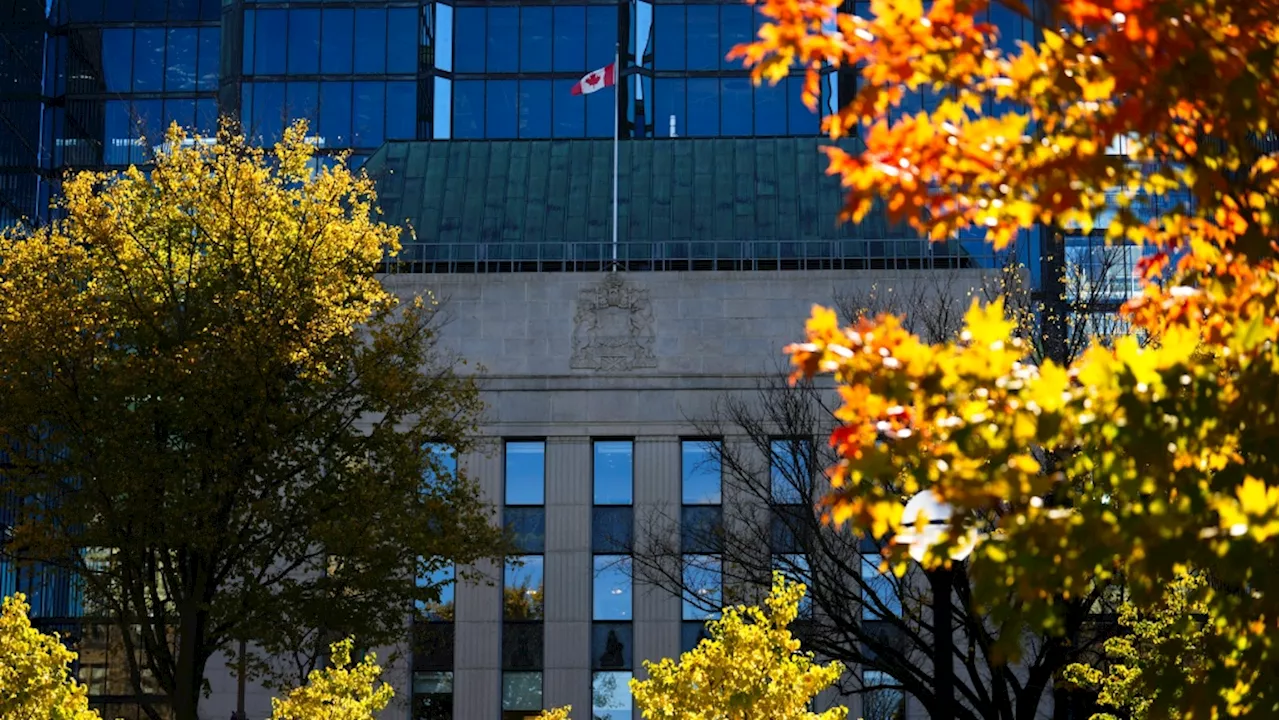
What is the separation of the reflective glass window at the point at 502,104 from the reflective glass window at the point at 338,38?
6.00 meters

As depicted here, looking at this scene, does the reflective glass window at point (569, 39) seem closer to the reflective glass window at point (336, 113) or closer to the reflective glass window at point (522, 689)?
the reflective glass window at point (336, 113)

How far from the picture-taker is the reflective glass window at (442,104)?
265 feet

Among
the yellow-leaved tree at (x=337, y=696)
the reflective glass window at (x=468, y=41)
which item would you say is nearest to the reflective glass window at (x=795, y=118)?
the reflective glass window at (x=468, y=41)

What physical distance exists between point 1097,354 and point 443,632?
143 feet

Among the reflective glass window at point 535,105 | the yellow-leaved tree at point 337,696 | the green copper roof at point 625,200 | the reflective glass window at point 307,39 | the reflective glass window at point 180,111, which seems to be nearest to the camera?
the yellow-leaved tree at point 337,696

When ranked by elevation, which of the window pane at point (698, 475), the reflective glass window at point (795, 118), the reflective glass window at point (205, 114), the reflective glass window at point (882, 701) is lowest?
the reflective glass window at point (882, 701)

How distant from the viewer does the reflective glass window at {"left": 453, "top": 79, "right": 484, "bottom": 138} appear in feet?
263

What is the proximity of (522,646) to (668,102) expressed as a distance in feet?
113

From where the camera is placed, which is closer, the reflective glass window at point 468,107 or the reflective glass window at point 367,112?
the reflective glass window at point 468,107

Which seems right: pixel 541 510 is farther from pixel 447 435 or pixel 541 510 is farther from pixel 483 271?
pixel 447 435

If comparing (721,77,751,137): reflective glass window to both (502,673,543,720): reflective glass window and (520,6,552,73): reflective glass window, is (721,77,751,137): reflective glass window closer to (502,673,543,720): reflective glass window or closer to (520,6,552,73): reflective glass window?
(520,6,552,73): reflective glass window

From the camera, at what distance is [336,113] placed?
81.0 m

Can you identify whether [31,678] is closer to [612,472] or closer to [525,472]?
[525,472]

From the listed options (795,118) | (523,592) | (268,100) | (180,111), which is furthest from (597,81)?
(180,111)
